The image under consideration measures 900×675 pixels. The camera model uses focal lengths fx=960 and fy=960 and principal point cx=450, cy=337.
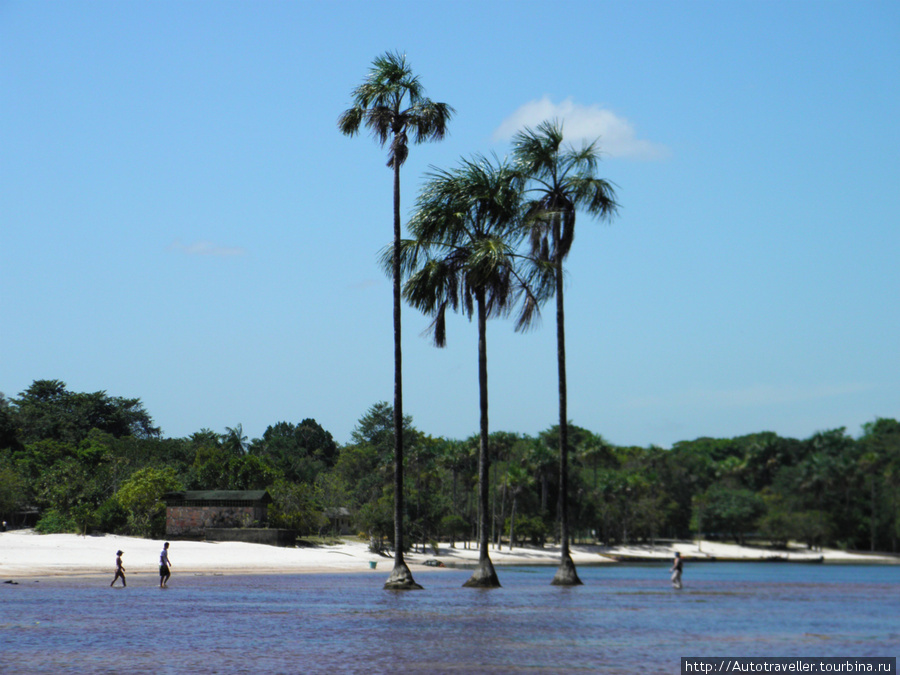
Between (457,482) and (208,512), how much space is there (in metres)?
46.8

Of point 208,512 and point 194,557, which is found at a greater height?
point 208,512

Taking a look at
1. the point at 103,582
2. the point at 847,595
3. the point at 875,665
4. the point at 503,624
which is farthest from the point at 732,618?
the point at 103,582

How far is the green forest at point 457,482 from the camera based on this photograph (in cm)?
8462

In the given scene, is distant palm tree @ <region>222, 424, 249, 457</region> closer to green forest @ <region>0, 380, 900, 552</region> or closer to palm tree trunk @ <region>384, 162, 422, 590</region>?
green forest @ <region>0, 380, 900, 552</region>

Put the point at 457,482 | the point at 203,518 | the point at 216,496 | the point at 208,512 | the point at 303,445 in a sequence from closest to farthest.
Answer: the point at 203,518
the point at 208,512
the point at 216,496
the point at 457,482
the point at 303,445

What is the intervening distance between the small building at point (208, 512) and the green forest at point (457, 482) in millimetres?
1067

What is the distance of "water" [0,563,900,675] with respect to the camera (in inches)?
688

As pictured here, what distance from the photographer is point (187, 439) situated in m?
136

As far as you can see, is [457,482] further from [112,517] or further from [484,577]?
[484,577]

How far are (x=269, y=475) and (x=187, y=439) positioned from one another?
45.3 meters

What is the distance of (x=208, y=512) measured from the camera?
266 ft

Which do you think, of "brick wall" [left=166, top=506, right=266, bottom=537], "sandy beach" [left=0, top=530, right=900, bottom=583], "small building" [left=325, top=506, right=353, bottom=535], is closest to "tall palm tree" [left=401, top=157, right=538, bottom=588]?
"sandy beach" [left=0, top=530, right=900, bottom=583]

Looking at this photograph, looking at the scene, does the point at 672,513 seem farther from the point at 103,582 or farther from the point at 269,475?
the point at 103,582

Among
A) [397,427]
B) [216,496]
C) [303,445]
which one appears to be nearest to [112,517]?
[216,496]
